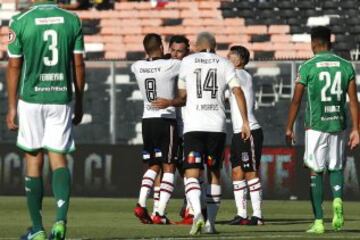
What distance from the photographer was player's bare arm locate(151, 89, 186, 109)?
45.7 ft

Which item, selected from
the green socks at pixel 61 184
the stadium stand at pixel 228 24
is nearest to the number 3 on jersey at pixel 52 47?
the green socks at pixel 61 184

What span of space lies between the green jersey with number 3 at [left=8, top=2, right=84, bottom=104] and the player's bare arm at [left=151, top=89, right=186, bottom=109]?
2.55 meters

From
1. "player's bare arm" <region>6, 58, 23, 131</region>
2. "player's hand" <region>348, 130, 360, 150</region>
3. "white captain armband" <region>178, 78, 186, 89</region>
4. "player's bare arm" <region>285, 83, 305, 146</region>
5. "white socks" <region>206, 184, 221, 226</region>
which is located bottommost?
"white socks" <region>206, 184, 221, 226</region>

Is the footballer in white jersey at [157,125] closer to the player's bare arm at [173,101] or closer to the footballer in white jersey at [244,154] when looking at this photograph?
the player's bare arm at [173,101]

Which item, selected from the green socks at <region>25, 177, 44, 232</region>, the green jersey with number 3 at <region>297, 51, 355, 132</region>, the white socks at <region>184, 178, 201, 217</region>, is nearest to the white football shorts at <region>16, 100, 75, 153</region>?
the green socks at <region>25, 177, 44, 232</region>

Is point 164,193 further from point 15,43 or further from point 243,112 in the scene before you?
point 15,43

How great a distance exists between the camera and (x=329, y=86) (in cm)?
1419

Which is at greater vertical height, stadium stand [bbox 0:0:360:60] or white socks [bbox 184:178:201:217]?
stadium stand [bbox 0:0:360:60]

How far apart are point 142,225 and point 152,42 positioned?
2.17 metres

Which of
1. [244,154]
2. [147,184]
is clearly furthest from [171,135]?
[244,154]

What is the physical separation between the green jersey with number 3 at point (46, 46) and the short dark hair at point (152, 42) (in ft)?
14.2

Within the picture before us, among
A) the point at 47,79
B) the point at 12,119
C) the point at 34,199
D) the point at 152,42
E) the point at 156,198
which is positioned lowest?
the point at 156,198

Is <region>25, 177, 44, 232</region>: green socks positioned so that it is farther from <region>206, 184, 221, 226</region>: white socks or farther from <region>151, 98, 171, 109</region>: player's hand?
<region>151, 98, 171, 109</region>: player's hand

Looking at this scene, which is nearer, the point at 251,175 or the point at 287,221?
the point at 251,175
